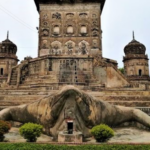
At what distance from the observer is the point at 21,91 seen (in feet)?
52.0

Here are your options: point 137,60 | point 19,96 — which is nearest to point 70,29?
point 137,60

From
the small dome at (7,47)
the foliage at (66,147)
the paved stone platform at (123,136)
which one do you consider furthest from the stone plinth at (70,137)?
the small dome at (7,47)

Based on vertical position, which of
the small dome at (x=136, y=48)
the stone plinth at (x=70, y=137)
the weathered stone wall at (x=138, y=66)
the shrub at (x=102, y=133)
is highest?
the small dome at (x=136, y=48)

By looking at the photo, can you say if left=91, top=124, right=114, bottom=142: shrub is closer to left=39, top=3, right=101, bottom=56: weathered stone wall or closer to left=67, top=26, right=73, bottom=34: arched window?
left=39, top=3, right=101, bottom=56: weathered stone wall

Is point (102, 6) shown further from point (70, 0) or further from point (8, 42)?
point (8, 42)

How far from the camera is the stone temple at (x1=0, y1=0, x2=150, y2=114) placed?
1536 cm

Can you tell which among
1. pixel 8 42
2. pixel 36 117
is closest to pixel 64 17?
pixel 8 42

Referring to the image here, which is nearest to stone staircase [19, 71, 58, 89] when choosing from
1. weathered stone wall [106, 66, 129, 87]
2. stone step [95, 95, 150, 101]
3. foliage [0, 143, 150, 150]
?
stone step [95, 95, 150, 101]

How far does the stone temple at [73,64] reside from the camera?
50.4ft

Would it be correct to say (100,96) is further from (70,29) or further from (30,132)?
(70,29)

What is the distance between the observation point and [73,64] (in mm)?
19750

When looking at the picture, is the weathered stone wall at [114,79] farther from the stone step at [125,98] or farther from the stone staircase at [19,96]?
the stone staircase at [19,96]

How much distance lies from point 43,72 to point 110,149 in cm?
1314

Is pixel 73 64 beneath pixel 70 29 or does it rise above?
beneath
